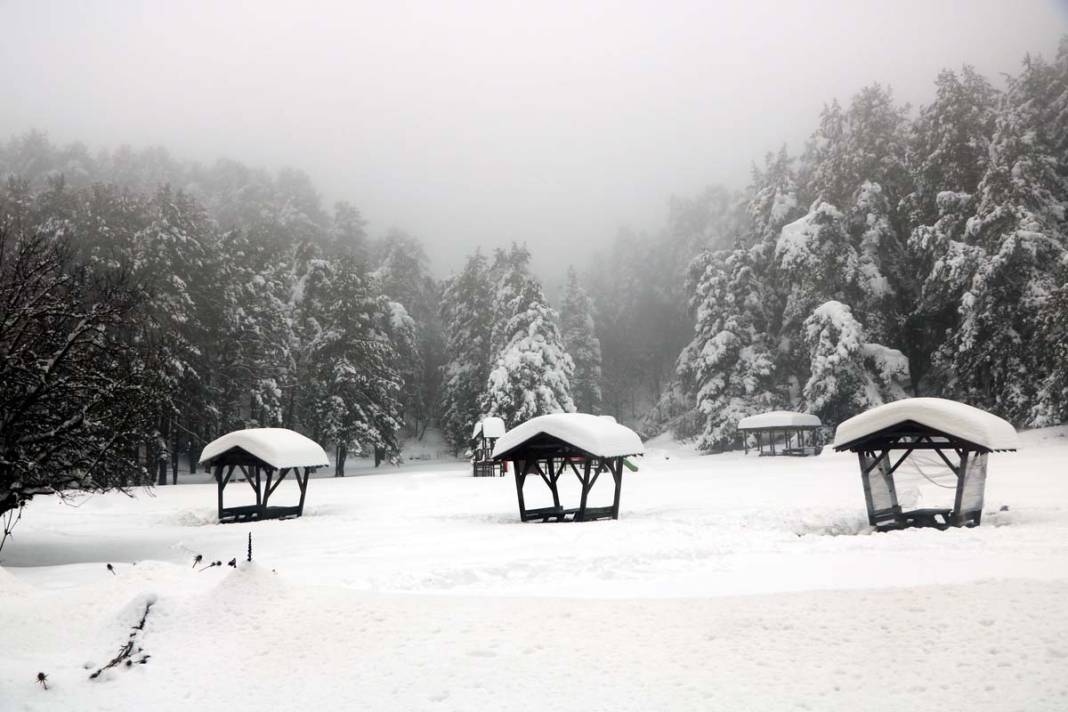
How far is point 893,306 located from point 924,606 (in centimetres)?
3756

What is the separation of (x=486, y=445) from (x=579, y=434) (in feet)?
78.2

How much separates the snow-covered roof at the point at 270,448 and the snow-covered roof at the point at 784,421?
24744 mm

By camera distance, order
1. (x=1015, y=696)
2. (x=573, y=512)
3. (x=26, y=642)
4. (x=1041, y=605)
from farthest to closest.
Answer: (x=573, y=512) → (x=26, y=642) → (x=1041, y=605) → (x=1015, y=696)

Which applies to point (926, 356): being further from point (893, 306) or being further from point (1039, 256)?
point (1039, 256)

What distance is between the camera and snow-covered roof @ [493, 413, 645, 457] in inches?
709

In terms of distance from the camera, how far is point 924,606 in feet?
25.0

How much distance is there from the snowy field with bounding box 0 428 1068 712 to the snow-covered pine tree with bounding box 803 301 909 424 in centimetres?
2391

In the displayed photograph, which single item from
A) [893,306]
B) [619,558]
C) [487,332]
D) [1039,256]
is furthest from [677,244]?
[619,558]

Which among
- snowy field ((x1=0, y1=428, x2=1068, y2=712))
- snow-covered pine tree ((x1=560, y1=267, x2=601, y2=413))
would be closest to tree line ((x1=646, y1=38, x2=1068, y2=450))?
snow-covered pine tree ((x1=560, y1=267, x2=601, y2=413))

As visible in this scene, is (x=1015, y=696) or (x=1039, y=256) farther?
(x=1039, y=256)

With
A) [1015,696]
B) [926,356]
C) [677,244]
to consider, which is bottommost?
[1015,696]

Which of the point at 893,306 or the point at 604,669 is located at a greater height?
the point at 893,306

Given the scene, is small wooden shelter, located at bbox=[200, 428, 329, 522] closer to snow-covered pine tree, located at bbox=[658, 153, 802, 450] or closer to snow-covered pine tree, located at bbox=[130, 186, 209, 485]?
snow-covered pine tree, located at bbox=[130, 186, 209, 485]

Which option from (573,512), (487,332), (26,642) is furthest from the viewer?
(487,332)
